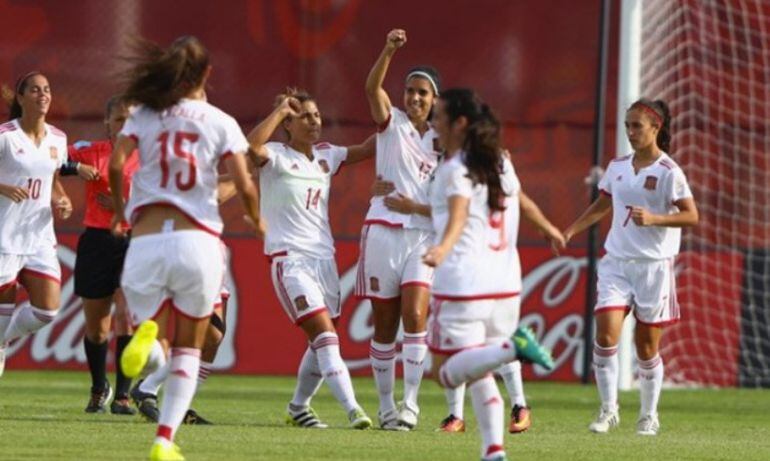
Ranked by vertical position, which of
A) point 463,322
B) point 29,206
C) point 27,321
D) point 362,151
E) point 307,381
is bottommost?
point 307,381

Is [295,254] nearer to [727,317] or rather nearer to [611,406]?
[611,406]

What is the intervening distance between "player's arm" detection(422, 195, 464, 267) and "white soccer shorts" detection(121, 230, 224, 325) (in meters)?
1.19

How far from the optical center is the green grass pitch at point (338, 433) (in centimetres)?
1065

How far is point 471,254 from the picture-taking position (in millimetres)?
9805

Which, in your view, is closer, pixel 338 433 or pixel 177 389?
pixel 177 389

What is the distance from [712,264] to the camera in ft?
63.7

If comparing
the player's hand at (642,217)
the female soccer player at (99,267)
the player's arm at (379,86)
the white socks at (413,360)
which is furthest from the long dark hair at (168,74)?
the female soccer player at (99,267)

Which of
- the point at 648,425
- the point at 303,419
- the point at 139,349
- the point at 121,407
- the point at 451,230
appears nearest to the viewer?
the point at 451,230

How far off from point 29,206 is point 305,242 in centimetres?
231

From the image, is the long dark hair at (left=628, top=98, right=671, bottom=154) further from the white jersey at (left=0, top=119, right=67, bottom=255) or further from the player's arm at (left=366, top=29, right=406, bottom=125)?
the white jersey at (left=0, top=119, right=67, bottom=255)

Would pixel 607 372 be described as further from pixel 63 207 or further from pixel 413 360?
pixel 63 207

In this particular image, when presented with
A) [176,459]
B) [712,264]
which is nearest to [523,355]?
[176,459]

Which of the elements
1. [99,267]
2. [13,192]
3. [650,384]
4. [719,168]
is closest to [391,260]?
[650,384]

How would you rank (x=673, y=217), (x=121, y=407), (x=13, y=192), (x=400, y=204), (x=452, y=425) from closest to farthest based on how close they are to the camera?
(x=400, y=204) < (x=452, y=425) < (x=673, y=217) < (x=13, y=192) < (x=121, y=407)
